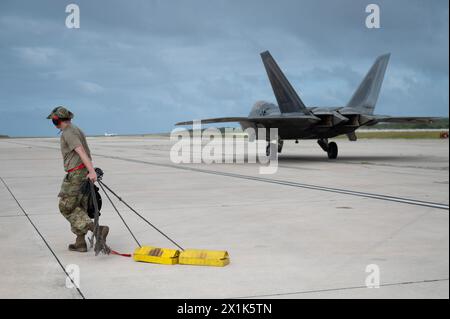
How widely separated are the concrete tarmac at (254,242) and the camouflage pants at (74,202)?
380 mm

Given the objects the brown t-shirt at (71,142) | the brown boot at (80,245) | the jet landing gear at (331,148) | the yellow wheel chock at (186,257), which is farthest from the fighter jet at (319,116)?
the yellow wheel chock at (186,257)

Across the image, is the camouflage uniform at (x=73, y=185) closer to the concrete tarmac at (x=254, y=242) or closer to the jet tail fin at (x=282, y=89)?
the concrete tarmac at (x=254, y=242)

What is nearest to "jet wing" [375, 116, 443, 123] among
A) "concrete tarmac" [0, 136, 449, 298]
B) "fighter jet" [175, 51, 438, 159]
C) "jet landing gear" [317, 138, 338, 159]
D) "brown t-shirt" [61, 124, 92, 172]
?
"fighter jet" [175, 51, 438, 159]

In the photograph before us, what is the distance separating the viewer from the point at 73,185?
6.68 meters

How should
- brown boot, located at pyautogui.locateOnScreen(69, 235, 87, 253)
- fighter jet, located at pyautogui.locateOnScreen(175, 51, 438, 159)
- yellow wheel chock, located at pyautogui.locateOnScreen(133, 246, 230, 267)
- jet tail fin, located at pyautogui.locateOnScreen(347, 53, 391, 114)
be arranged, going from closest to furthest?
1. yellow wheel chock, located at pyautogui.locateOnScreen(133, 246, 230, 267)
2. brown boot, located at pyautogui.locateOnScreen(69, 235, 87, 253)
3. fighter jet, located at pyautogui.locateOnScreen(175, 51, 438, 159)
4. jet tail fin, located at pyautogui.locateOnScreen(347, 53, 391, 114)

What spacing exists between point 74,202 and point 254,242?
239cm

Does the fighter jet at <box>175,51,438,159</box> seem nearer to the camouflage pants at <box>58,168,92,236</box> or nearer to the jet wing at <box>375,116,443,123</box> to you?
the jet wing at <box>375,116,443,123</box>

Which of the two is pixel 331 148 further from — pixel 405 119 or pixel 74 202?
pixel 74 202

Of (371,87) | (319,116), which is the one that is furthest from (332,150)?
(371,87)

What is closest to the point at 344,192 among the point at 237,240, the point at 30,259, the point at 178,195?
the point at 178,195

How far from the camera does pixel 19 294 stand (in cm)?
477

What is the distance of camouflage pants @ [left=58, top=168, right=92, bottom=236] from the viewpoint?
6652 mm

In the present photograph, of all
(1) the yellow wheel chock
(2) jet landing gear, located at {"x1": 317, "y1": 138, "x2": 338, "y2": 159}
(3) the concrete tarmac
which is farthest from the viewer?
(2) jet landing gear, located at {"x1": 317, "y1": 138, "x2": 338, "y2": 159}
